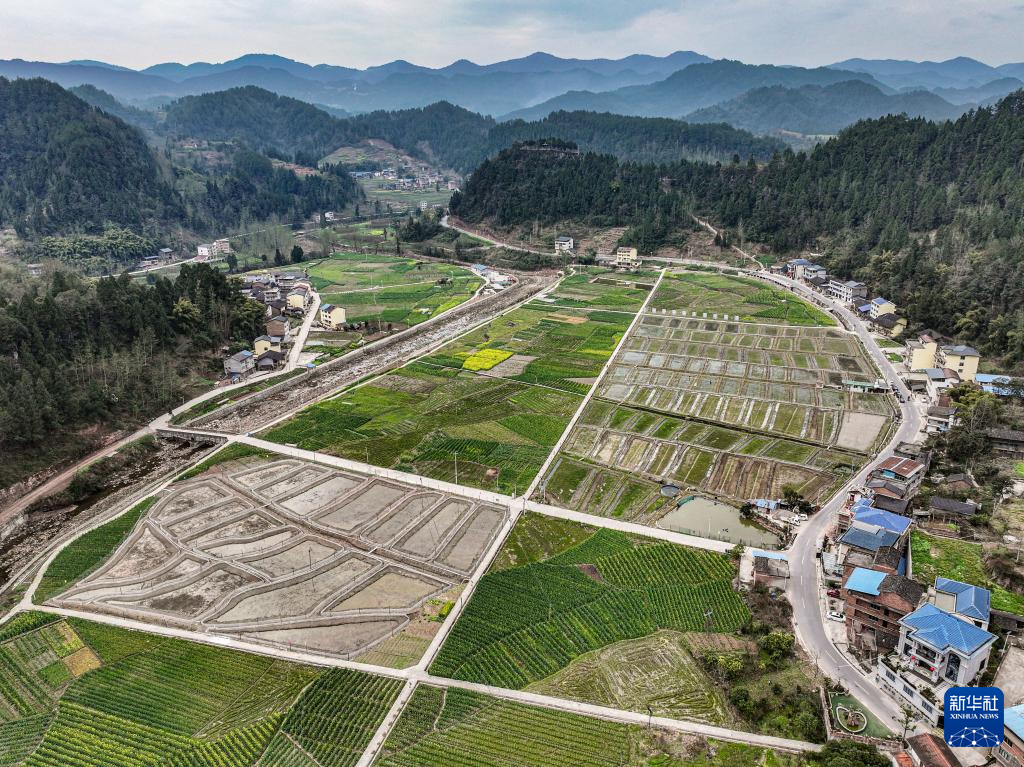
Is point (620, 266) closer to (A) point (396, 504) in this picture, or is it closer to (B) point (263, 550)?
(A) point (396, 504)

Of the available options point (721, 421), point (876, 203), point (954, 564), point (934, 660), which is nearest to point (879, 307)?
point (876, 203)

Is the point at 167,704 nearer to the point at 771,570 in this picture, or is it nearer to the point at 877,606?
the point at 771,570

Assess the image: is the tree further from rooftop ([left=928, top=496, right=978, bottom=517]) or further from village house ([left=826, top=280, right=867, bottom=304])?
village house ([left=826, top=280, right=867, bottom=304])

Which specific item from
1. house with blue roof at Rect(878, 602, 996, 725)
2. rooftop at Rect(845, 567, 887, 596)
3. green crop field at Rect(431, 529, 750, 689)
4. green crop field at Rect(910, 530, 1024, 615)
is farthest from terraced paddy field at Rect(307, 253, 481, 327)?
house with blue roof at Rect(878, 602, 996, 725)

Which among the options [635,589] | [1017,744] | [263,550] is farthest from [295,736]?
[1017,744]

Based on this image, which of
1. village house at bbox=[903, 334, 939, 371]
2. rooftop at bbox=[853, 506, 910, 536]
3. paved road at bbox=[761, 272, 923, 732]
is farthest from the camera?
village house at bbox=[903, 334, 939, 371]

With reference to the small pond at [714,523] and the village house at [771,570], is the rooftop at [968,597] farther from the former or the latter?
the small pond at [714,523]
